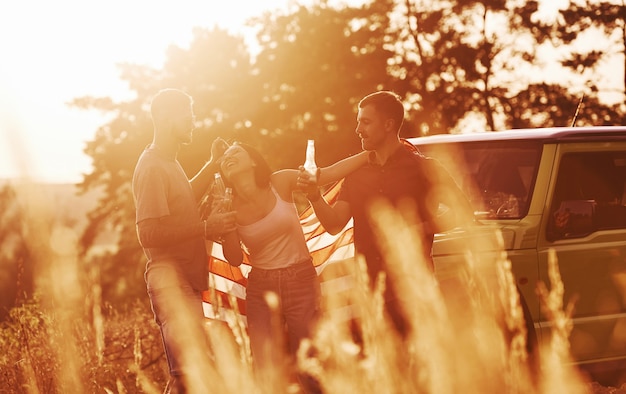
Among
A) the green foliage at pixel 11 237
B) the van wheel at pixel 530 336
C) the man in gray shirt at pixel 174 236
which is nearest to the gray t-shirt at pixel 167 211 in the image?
the man in gray shirt at pixel 174 236

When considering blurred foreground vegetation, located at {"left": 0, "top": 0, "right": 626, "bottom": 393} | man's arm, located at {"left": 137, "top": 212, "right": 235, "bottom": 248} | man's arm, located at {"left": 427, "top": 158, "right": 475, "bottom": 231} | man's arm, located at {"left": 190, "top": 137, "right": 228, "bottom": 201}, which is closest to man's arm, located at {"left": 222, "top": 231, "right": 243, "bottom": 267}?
man's arm, located at {"left": 137, "top": 212, "right": 235, "bottom": 248}

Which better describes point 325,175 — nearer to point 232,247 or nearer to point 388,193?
point 388,193

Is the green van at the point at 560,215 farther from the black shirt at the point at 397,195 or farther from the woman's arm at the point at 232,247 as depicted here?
the woman's arm at the point at 232,247

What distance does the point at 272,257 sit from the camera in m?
5.28

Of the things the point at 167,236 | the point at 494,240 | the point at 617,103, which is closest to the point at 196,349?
the point at 167,236

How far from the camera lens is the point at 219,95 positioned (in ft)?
118

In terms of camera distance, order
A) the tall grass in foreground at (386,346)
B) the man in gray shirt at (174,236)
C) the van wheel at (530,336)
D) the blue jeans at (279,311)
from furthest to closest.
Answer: the van wheel at (530,336)
the blue jeans at (279,311)
the man in gray shirt at (174,236)
the tall grass in foreground at (386,346)

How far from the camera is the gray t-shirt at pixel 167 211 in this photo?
509 centimetres

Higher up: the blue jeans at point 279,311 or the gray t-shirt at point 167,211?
the gray t-shirt at point 167,211

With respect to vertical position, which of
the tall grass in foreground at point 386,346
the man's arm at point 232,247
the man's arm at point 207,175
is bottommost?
the tall grass in foreground at point 386,346

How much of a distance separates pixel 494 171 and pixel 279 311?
8.16 ft

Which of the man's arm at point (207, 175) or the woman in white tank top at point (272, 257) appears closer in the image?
the woman in white tank top at point (272, 257)

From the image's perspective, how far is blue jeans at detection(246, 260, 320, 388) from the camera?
518cm

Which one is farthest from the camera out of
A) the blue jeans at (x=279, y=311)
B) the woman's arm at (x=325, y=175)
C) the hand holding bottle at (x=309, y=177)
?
the woman's arm at (x=325, y=175)
